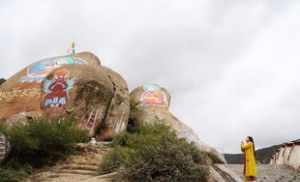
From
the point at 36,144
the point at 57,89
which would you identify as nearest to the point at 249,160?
the point at 36,144

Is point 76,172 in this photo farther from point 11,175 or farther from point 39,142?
point 11,175

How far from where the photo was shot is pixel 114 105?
18594mm

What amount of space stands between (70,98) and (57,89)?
2.45ft

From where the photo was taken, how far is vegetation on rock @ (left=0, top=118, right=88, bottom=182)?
12227mm

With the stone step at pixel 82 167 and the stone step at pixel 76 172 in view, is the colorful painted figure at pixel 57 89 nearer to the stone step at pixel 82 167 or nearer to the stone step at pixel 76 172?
the stone step at pixel 82 167

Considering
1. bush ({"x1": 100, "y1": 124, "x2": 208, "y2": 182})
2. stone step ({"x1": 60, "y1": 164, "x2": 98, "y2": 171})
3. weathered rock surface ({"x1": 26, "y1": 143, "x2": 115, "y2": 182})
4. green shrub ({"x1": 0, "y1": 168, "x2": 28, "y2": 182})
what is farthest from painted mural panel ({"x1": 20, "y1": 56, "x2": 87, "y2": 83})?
bush ({"x1": 100, "y1": 124, "x2": 208, "y2": 182})

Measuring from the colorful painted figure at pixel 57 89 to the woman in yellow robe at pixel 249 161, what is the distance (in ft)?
24.3

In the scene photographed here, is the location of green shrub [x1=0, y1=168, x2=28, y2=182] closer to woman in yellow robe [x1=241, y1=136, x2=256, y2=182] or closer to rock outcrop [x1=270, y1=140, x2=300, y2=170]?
woman in yellow robe [x1=241, y1=136, x2=256, y2=182]

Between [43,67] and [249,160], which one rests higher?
[43,67]

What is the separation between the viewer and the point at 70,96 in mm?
16422

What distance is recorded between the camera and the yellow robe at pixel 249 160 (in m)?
10.6

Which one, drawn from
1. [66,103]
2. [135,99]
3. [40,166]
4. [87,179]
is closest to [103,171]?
[87,179]

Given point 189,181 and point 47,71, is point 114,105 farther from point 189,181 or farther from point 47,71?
point 189,181

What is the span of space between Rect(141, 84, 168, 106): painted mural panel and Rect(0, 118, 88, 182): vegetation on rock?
35.9 feet
